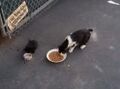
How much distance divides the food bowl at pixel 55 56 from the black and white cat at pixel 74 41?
6 centimetres

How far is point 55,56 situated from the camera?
10.5ft

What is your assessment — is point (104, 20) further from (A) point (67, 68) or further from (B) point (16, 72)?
(B) point (16, 72)

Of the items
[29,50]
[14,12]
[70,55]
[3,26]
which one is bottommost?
[70,55]

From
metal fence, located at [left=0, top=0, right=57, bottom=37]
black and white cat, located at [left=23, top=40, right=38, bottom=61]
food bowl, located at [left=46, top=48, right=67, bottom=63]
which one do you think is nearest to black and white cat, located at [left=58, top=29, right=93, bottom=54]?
food bowl, located at [left=46, top=48, right=67, bottom=63]

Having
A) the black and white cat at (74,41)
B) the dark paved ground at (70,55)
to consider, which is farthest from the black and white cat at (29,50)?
the black and white cat at (74,41)

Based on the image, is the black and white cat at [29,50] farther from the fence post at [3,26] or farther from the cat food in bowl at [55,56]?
the fence post at [3,26]

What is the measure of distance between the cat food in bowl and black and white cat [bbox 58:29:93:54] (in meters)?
0.06

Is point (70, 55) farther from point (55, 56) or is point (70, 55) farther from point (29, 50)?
point (29, 50)

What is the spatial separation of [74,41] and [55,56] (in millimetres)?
275

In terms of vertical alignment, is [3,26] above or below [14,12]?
below

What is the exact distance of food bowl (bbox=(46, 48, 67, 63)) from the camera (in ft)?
10.4

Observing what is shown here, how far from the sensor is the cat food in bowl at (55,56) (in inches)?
125

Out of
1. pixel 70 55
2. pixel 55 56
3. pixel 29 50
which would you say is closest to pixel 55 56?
pixel 55 56

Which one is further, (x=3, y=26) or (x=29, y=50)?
(x=3, y=26)
